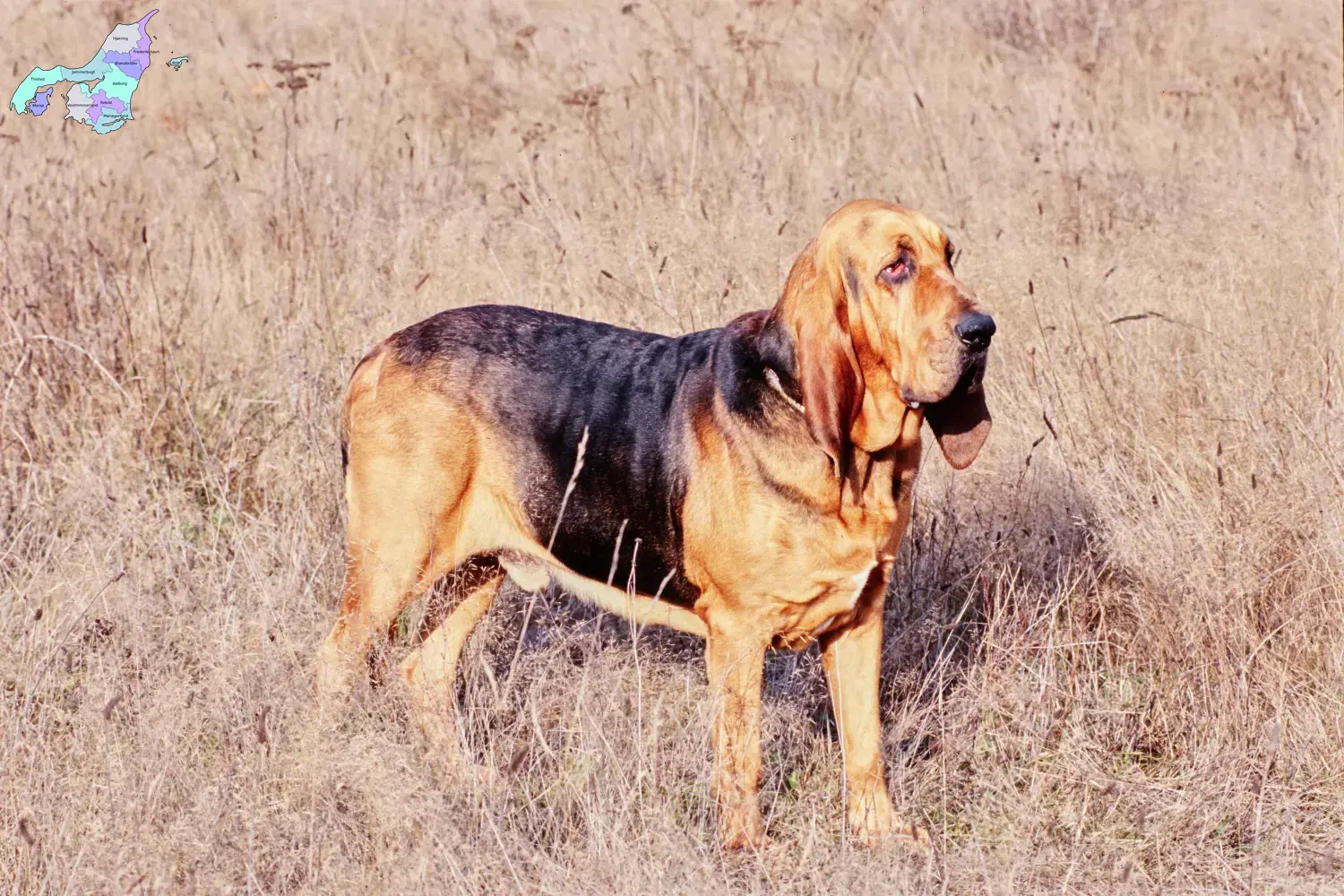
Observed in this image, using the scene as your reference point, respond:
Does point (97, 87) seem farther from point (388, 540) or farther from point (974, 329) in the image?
point (974, 329)

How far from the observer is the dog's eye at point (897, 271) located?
3422 mm

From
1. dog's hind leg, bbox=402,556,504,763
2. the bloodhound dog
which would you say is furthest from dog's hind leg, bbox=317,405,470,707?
dog's hind leg, bbox=402,556,504,763

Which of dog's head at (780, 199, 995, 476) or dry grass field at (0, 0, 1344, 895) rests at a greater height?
dog's head at (780, 199, 995, 476)

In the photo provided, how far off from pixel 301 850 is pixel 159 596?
1.37 m

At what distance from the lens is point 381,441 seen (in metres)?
4.08

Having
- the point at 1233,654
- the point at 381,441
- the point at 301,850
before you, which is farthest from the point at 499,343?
the point at 1233,654

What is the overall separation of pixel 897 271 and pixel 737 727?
1217mm

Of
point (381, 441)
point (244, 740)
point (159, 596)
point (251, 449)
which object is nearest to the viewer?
point (244, 740)

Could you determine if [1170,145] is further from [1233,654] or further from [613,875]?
[613,875]

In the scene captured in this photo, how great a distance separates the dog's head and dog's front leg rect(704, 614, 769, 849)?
0.51m

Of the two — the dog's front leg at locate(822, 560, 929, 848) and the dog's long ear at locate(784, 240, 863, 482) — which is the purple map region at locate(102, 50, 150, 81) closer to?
the dog's long ear at locate(784, 240, 863, 482)

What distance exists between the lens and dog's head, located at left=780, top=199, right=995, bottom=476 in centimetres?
335

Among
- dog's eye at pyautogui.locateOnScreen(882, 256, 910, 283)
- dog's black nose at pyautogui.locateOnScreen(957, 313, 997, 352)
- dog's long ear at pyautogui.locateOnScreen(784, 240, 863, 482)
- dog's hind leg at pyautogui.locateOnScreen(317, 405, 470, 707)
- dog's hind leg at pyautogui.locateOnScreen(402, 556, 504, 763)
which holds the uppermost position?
dog's eye at pyautogui.locateOnScreen(882, 256, 910, 283)

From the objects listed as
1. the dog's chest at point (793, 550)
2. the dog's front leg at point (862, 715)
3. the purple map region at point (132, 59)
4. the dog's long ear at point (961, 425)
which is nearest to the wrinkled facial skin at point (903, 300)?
the dog's long ear at point (961, 425)
